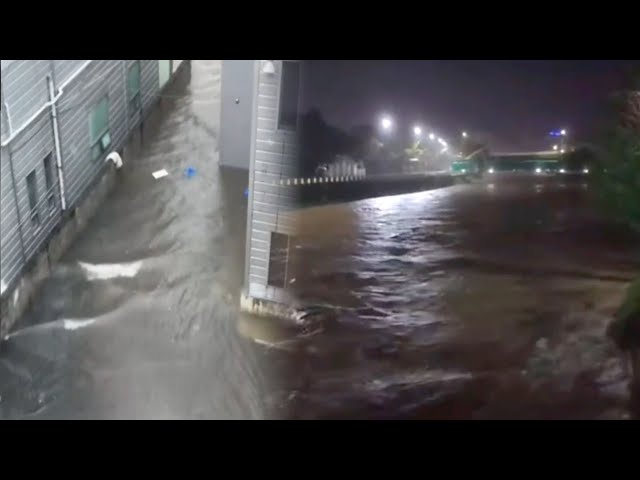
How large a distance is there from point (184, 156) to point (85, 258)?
0.36 meters

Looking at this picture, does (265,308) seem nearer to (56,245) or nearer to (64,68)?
(56,245)

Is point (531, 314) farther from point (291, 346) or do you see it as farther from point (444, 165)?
point (291, 346)

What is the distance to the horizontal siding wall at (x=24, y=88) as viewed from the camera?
133cm

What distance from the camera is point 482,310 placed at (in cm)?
156

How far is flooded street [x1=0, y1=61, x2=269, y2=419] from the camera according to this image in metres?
1.53

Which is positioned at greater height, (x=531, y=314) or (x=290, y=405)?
(x=531, y=314)

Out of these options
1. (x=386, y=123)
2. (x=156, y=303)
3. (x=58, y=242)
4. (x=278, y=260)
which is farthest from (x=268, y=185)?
(x=58, y=242)

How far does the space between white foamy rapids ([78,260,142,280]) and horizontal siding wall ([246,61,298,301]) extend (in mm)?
283

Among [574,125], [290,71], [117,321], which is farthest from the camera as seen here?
[117,321]

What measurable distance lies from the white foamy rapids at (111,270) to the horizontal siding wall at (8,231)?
185 millimetres

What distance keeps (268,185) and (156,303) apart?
397 millimetres

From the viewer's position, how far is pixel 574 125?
1.51m

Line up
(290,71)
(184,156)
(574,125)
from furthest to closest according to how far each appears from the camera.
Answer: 1. (184,156)
2. (574,125)
3. (290,71)
